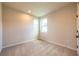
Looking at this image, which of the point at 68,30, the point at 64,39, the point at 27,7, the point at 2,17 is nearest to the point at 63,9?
the point at 68,30

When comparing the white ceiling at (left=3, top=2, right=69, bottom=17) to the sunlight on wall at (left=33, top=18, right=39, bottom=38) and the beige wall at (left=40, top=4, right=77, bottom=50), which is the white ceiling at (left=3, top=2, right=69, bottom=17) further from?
the beige wall at (left=40, top=4, right=77, bottom=50)

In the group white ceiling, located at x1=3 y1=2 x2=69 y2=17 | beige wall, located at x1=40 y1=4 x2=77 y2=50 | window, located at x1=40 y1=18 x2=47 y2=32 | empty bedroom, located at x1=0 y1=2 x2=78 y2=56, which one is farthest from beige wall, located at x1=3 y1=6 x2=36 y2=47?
beige wall, located at x1=40 y1=4 x2=77 y2=50

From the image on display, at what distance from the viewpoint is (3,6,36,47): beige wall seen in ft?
8.44

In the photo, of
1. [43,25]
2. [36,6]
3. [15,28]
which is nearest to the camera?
[36,6]

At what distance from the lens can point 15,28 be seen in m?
2.68

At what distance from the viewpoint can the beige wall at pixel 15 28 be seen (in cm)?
257

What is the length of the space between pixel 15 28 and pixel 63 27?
1445mm

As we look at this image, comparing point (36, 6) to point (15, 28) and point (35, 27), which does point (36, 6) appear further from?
point (15, 28)

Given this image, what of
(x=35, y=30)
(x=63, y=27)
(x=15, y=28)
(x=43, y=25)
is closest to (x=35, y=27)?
(x=35, y=30)

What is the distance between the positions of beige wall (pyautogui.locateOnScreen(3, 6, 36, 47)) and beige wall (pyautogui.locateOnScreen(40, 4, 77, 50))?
1.52 feet

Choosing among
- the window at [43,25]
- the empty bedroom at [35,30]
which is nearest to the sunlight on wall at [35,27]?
the empty bedroom at [35,30]

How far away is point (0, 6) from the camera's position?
7.92 ft

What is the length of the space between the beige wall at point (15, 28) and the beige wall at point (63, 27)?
0.46m

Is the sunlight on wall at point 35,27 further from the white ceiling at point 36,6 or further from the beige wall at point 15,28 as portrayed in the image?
the white ceiling at point 36,6
